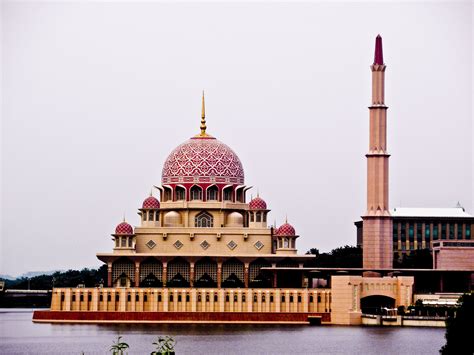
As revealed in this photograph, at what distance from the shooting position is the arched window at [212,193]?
132625mm

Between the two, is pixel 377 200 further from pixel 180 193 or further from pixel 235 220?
pixel 180 193

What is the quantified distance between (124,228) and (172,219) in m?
4.93

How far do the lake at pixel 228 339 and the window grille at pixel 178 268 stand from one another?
10.7 meters

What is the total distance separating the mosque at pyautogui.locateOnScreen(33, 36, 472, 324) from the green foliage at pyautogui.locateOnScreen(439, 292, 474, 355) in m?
43.8

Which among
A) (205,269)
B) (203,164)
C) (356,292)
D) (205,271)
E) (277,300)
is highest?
(203,164)

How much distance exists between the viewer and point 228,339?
101312 millimetres

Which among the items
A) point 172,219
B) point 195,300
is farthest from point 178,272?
point 195,300

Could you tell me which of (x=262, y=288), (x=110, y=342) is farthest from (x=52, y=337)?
(x=262, y=288)

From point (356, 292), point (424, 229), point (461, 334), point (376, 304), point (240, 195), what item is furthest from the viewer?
point (424, 229)

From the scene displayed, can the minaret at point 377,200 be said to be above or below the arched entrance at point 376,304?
above

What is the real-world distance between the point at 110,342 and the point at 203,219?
35.1 m

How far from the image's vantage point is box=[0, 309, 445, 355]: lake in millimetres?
92625

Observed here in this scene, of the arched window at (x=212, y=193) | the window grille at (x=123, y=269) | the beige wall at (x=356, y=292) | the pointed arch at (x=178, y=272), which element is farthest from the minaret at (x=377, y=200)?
the window grille at (x=123, y=269)

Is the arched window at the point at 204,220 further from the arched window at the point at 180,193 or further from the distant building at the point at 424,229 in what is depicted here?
the distant building at the point at 424,229
